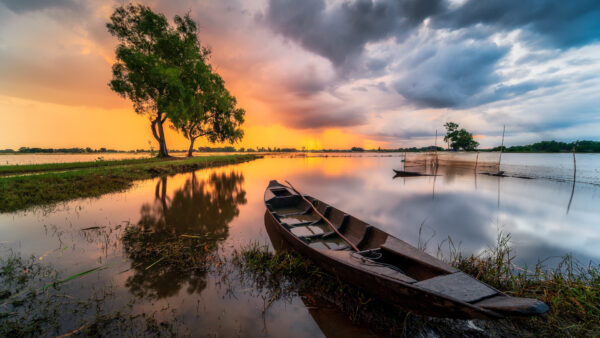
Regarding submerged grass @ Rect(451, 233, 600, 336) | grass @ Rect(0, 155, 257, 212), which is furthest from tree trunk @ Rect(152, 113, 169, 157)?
submerged grass @ Rect(451, 233, 600, 336)

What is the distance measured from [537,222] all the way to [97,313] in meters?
16.0

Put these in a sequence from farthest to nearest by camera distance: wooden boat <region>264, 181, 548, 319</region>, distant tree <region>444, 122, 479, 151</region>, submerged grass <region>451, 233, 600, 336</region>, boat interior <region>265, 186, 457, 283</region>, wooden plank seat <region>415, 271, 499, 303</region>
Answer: distant tree <region>444, 122, 479, 151</region> < boat interior <region>265, 186, 457, 283</region> < submerged grass <region>451, 233, 600, 336</region> < wooden plank seat <region>415, 271, 499, 303</region> < wooden boat <region>264, 181, 548, 319</region>

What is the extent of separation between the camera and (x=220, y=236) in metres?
6.87

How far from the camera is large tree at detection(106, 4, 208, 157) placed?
23.5 m

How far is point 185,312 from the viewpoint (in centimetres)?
342

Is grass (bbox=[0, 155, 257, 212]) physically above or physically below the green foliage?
below

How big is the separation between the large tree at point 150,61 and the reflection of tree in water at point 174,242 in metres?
19.4

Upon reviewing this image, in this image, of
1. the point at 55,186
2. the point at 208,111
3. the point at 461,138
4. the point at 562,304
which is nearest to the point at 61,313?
the point at 562,304

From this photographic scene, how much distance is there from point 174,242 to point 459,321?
712 cm

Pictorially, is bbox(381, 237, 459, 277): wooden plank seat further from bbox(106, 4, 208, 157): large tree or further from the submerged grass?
bbox(106, 4, 208, 157): large tree

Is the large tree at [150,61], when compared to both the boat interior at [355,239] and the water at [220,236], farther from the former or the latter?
the boat interior at [355,239]

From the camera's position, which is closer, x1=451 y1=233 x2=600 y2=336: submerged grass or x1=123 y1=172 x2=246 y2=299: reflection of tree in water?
x1=451 y1=233 x2=600 y2=336: submerged grass

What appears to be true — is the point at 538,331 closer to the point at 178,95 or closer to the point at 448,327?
the point at 448,327

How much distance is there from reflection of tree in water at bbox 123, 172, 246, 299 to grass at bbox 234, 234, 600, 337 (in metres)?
1.35
